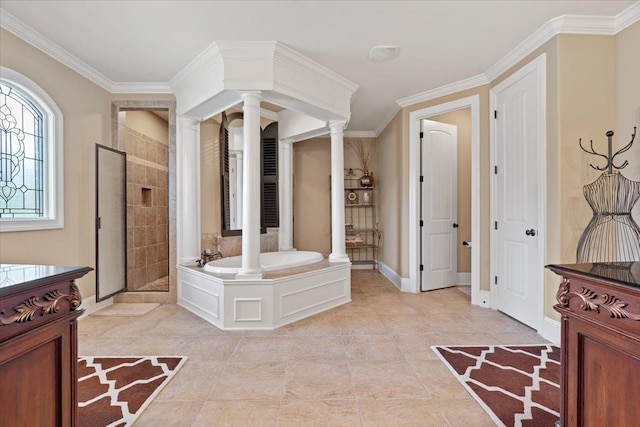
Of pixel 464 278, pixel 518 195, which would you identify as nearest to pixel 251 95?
pixel 518 195

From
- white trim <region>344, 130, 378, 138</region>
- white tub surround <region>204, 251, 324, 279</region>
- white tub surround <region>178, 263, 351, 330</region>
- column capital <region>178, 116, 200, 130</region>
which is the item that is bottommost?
white tub surround <region>178, 263, 351, 330</region>

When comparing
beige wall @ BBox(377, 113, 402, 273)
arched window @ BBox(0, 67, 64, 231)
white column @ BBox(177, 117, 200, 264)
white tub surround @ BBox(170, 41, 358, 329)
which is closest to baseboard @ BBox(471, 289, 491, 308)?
beige wall @ BBox(377, 113, 402, 273)

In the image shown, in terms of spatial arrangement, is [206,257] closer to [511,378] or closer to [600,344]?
[511,378]

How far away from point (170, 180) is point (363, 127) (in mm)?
3308

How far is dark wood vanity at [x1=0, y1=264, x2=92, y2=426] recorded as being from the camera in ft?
3.10

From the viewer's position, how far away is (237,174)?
4.41m

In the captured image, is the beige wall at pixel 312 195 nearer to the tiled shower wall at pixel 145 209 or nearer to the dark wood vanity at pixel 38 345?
the tiled shower wall at pixel 145 209

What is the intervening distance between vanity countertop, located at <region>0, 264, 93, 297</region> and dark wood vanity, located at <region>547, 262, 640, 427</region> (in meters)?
1.86

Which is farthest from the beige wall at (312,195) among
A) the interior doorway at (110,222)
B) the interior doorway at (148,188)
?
the interior doorway at (110,222)

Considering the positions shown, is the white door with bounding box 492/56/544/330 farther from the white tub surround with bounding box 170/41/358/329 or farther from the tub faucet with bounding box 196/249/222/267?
the tub faucet with bounding box 196/249/222/267

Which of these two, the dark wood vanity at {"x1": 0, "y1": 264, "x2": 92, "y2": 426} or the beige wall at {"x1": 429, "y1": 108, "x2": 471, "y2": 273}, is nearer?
the dark wood vanity at {"x1": 0, "y1": 264, "x2": 92, "y2": 426}

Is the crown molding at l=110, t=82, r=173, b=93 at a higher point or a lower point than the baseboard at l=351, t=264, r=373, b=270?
higher

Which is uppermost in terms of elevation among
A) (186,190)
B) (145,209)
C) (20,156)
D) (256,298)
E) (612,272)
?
(20,156)

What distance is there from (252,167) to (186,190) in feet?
4.05
